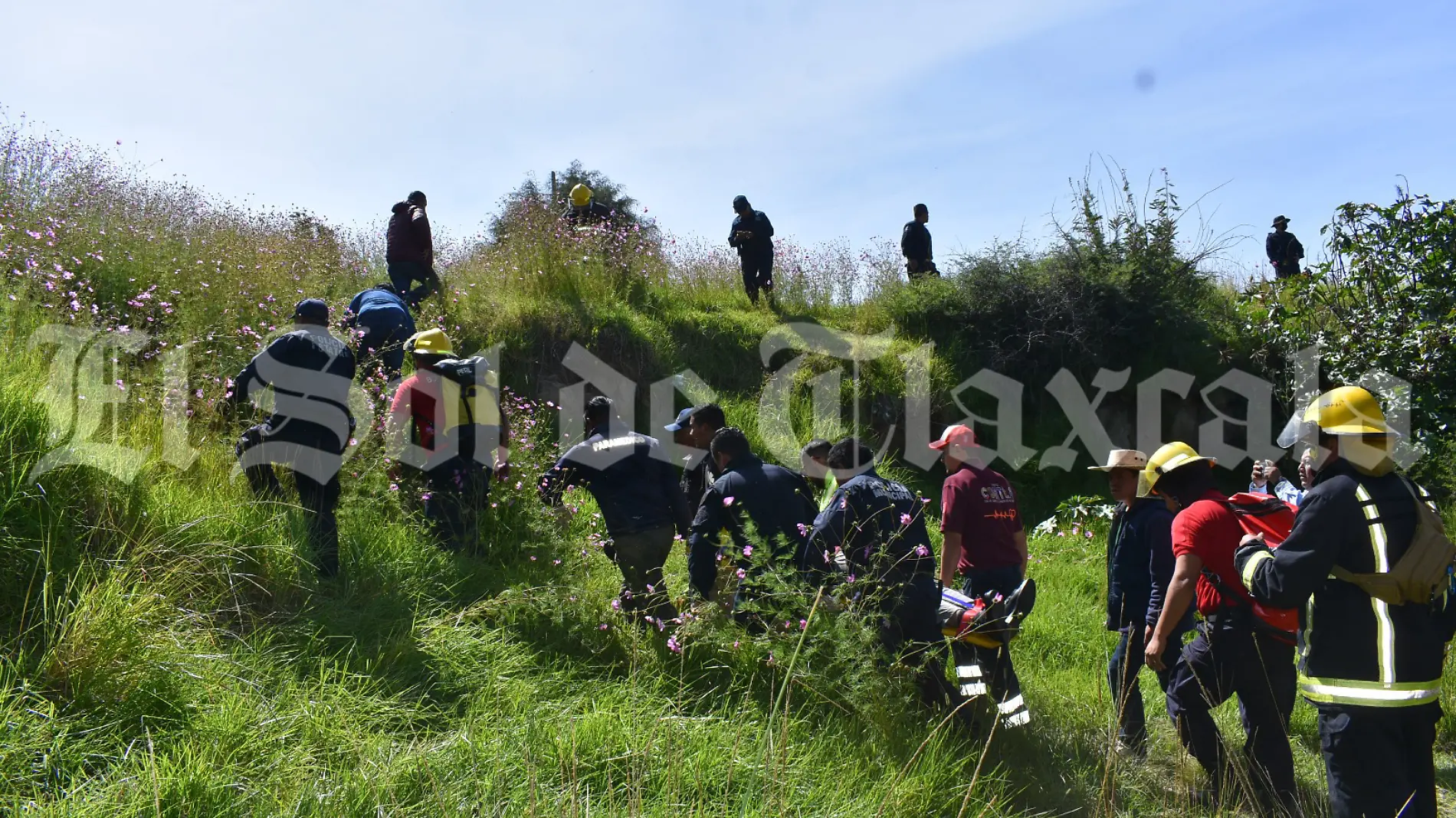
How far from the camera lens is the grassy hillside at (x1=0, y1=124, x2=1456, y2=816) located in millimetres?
3273

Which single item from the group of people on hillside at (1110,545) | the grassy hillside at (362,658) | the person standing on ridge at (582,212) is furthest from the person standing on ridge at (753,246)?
the group of people on hillside at (1110,545)

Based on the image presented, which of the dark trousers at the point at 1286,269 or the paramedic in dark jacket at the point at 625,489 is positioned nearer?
the paramedic in dark jacket at the point at 625,489

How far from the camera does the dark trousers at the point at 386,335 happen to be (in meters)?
7.25

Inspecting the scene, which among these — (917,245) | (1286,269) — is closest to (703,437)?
(917,245)

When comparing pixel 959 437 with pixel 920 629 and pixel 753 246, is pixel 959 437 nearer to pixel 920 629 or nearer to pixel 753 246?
pixel 920 629

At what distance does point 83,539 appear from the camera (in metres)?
4.24

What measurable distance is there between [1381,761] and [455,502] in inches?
192

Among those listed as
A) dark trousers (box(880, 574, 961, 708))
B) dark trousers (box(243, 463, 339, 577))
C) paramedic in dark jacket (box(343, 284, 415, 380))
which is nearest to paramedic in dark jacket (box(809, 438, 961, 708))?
dark trousers (box(880, 574, 961, 708))

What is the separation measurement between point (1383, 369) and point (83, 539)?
355 inches

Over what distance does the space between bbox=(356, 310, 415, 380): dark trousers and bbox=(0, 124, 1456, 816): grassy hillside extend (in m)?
0.78

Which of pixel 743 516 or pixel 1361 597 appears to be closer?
pixel 1361 597

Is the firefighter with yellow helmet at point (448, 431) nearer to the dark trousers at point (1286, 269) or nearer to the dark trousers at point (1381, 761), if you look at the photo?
the dark trousers at point (1381, 761)

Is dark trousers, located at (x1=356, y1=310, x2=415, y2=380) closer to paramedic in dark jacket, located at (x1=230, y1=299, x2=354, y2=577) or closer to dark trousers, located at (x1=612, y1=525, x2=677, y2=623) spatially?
paramedic in dark jacket, located at (x1=230, y1=299, x2=354, y2=577)

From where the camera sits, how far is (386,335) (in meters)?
7.34
